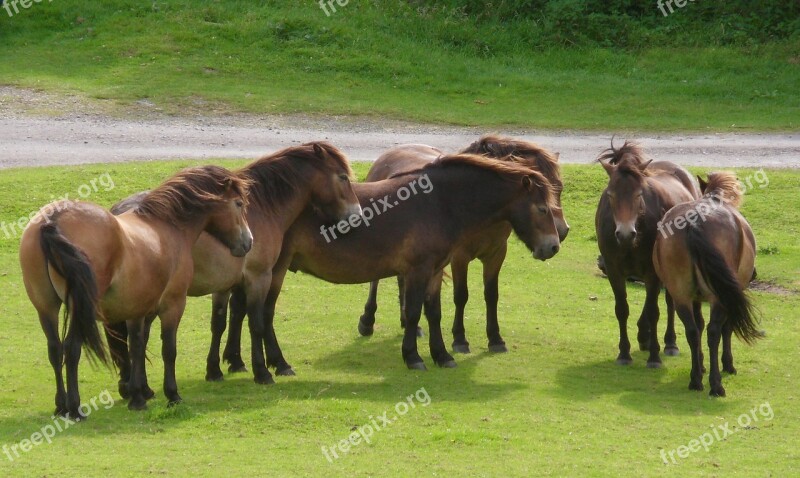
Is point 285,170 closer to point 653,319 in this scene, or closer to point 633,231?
point 633,231

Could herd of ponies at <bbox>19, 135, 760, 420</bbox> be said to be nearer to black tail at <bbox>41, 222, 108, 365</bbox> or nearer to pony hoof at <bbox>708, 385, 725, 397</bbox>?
pony hoof at <bbox>708, 385, 725, 397</bbox>

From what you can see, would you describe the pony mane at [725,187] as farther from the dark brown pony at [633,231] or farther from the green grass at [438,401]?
the green grass at [438,401]

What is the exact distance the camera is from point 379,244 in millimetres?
10883

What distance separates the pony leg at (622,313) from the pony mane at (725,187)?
122cm

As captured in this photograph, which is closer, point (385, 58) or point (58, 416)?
point (58, 416)

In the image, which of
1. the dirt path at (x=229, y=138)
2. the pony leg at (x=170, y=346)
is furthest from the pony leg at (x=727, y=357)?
the dirt path at (x=229, y=138)

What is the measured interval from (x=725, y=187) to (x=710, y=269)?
1.76m

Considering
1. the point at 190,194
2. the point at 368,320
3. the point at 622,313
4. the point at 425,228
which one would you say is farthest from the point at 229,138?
the point at 190,194

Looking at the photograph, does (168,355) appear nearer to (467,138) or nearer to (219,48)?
Result: (467,138)

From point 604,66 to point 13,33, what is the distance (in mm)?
12833

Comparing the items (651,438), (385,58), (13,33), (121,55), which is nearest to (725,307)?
(651,438)

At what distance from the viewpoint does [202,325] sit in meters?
12.1

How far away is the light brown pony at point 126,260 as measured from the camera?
805cm

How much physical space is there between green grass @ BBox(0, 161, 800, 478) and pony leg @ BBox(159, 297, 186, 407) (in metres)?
0.12
